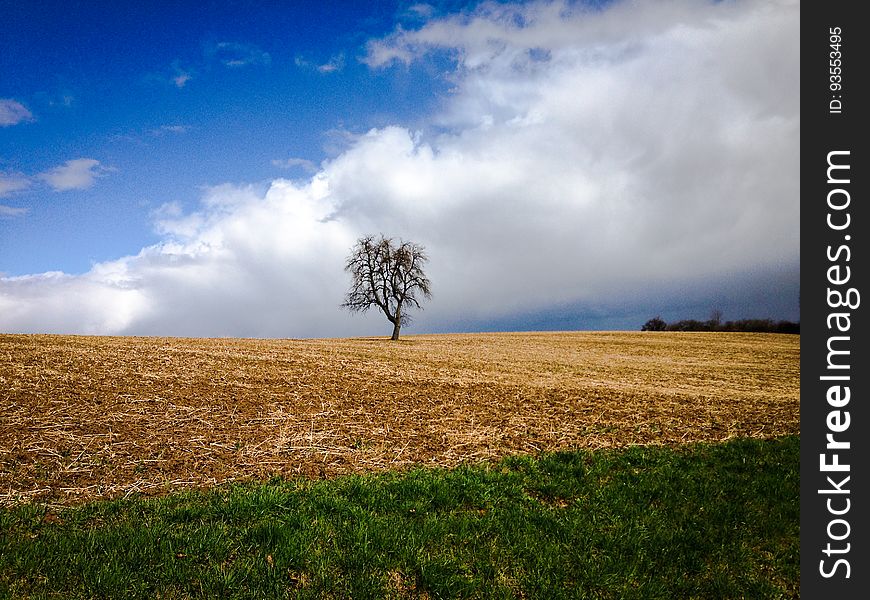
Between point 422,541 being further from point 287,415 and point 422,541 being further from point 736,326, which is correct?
point 736,326

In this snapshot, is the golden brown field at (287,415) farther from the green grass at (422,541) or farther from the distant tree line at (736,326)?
the distant tree line at (736,326)

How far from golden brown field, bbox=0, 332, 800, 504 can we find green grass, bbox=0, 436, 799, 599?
3.77 ft

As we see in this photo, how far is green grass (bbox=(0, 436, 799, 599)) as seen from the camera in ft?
14.8

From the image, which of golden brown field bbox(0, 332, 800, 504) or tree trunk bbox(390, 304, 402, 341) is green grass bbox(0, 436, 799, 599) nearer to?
golden brown field bbox(0, 332, 800, 504)

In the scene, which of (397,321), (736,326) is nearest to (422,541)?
(397,321)

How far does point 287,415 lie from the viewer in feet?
34.5

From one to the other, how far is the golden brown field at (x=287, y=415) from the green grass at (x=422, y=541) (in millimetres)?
1149

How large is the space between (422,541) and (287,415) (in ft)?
20.0

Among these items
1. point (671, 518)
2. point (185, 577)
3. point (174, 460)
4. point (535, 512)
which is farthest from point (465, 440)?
point (185, 577)

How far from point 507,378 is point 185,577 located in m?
14.4

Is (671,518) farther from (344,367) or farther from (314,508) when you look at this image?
(344,367)

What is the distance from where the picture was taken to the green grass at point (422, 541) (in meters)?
4.52

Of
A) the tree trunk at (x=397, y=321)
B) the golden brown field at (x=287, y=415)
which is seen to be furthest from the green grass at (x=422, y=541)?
the tree trunk at (x=397, y=321)

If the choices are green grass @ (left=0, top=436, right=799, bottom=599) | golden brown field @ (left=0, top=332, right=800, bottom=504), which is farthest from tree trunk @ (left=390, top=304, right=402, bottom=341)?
green grass @ (left=0, top=436, right=799, bottom=599)
